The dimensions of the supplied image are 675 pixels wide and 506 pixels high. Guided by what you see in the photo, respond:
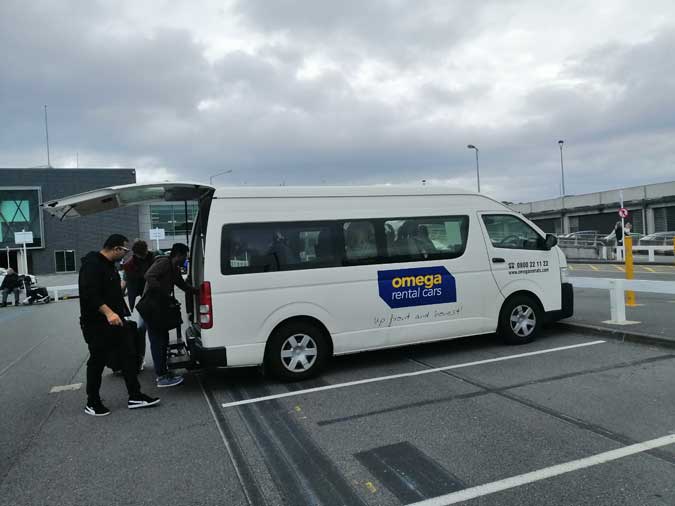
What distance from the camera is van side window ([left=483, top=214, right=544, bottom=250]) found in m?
7.09

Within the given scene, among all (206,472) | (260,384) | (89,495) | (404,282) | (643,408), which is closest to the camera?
(89,495)

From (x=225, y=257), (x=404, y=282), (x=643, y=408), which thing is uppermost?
(x=225, y=257)

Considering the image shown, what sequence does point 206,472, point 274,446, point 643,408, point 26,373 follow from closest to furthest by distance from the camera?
1. point 206,472
2. point 274,446
3. point 643,408
4. point 26,373

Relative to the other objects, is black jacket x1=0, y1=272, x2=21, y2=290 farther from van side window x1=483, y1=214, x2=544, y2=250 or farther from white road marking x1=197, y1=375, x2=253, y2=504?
van side window x1=483, y1=214, x2=544, y2=250

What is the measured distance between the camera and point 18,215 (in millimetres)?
50094

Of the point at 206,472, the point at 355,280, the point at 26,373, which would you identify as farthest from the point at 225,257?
the point at 26,373

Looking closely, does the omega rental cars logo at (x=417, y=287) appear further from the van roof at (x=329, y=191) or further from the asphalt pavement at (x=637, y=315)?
the asphalt pavement at (x=637, y=315)

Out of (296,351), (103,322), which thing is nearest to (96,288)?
(103,322)

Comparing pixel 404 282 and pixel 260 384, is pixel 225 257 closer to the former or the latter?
pixel 260 384

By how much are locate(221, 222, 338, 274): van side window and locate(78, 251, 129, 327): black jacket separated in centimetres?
112

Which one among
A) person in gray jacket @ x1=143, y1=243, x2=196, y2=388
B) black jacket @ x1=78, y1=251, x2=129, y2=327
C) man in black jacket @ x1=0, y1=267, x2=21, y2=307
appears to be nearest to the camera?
black jacket @ x1=78, y1=251, x2=129, y2=327

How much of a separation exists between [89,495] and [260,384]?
8.73 feet

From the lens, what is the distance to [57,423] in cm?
496

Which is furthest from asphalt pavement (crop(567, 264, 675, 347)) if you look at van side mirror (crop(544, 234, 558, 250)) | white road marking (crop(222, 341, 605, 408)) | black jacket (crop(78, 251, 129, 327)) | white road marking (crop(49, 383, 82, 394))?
white road marking (crop(49, 383, 82, 394))
